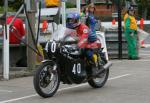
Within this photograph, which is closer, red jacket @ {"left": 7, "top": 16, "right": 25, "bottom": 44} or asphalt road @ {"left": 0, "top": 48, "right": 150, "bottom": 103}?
asphalt road @ {"left": 0, "top": 48, "right": 150, "bottom": 103}

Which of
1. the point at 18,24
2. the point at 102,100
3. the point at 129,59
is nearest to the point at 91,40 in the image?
the point at 102,100

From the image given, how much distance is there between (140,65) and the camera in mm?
15828

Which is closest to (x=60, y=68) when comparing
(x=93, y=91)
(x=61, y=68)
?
(x=61, y=68)

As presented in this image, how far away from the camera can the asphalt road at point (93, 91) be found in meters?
9.64

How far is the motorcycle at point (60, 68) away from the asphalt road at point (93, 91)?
0.79 ft

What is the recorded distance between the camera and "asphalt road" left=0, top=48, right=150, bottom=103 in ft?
31.6

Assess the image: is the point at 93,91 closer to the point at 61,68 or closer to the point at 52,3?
the point at 61,68

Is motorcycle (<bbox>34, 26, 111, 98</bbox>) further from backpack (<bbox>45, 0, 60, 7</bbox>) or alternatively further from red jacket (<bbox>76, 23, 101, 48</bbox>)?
backpack (<bbox>45, 0, 60, 7</bbox>)

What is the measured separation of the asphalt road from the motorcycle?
240 mm

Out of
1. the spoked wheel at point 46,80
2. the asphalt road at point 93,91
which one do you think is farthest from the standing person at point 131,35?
the spoked wheel at point 46,80

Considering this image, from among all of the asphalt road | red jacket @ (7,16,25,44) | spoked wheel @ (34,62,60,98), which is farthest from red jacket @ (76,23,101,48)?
red jacket @ (7,16,25,44)

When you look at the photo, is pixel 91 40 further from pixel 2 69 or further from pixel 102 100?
pixel 2 69

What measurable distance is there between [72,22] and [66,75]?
1.10 m

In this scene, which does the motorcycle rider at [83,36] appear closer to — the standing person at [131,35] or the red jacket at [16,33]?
the red jacket at [16,33]
